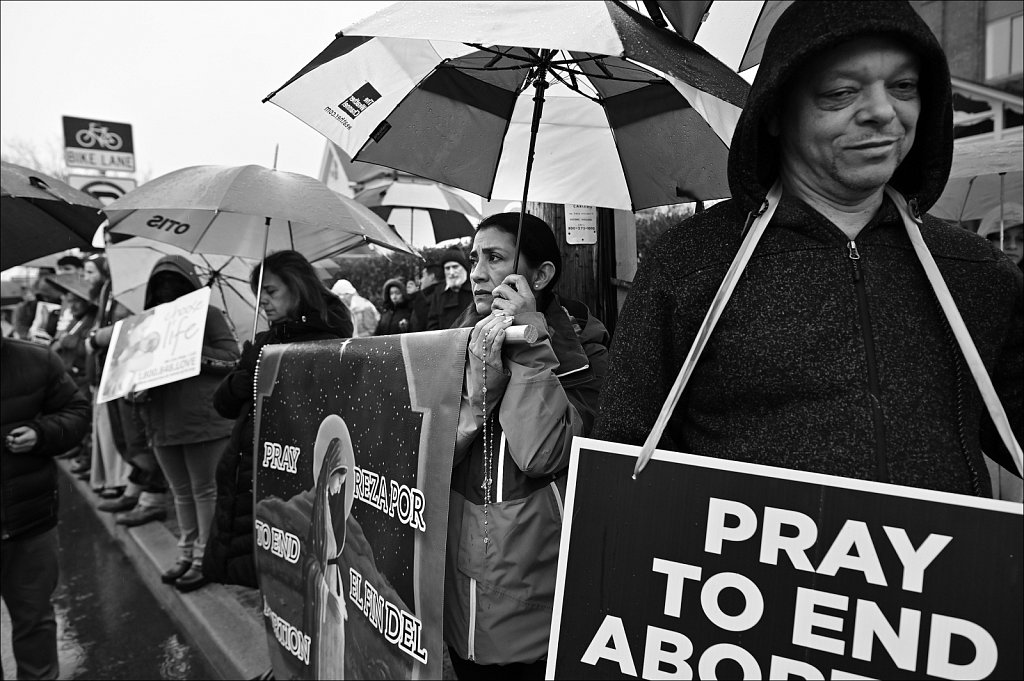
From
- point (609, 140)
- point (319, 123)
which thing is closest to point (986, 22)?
point (609, 140)

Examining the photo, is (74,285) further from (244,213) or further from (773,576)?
(773,576)

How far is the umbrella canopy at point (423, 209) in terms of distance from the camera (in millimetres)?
7531

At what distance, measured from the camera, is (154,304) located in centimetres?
462

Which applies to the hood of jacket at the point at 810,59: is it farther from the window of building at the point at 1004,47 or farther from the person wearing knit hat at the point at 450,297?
the window of building at the point at 1004,47

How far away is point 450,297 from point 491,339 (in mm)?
5062

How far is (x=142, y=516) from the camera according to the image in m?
6.30

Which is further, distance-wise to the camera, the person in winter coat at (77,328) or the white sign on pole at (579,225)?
the person in winter coat at (77,328)

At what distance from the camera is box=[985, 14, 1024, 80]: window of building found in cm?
1556

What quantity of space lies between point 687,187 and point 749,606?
1932mm

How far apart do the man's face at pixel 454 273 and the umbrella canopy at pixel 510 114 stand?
4.34 meters

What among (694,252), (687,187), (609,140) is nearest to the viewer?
(694,252)

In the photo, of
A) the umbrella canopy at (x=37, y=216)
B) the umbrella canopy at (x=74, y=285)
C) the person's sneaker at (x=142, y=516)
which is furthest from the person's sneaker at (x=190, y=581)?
the umbrella canopy at (x=74, y=285)

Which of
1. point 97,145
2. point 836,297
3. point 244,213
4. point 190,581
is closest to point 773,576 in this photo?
point 836,297

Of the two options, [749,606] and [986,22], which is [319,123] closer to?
[749,606]
